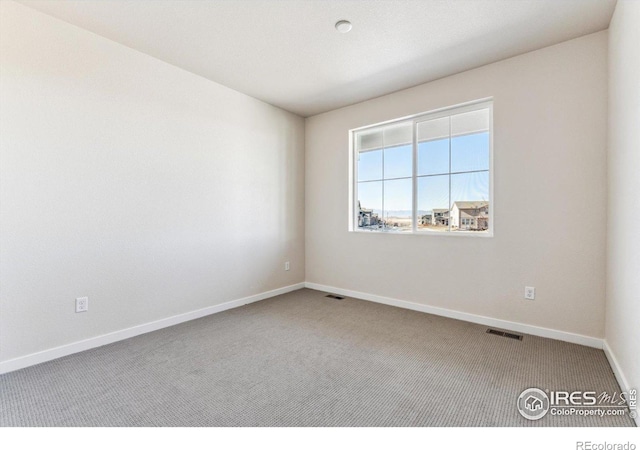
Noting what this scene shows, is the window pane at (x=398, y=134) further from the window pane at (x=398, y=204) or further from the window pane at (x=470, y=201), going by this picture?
the window pane at (x=470, y=201)

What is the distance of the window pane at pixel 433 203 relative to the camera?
3430 millimetres

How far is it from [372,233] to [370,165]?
948mm

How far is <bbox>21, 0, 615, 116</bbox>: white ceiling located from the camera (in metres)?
2.20

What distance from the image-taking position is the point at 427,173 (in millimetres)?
3559

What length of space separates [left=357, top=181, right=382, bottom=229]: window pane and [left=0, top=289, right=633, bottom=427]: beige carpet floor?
1507 millimetres

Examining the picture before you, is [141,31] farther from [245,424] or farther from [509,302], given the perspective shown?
[509,302]

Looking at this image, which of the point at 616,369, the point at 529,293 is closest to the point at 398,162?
the point at 529,293

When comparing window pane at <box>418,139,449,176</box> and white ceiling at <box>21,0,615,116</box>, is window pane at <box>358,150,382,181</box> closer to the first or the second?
window pane at <box>418,139,449,176</box>

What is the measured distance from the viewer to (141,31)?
250 centimetres

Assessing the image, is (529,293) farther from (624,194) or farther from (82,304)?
(82,304)

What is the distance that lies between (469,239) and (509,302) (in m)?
0.70

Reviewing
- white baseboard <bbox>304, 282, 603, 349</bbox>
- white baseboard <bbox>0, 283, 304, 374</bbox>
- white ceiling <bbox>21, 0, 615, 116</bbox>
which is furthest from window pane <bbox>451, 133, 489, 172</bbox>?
white baseboard <bbox>0, 283, 304, 374</bbox>
